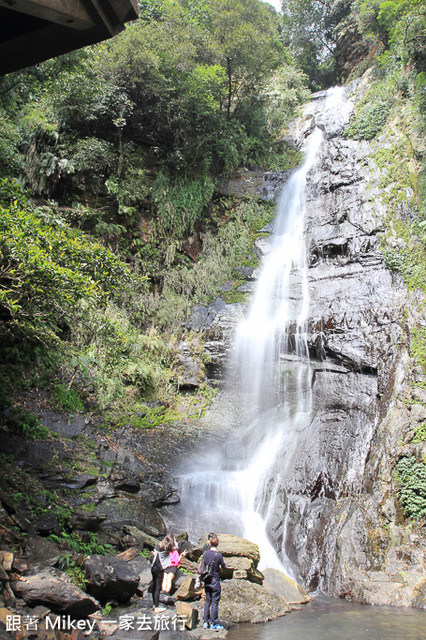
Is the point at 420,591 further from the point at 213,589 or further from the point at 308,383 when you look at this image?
the point at 308,383

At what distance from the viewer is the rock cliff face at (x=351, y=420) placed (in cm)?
746

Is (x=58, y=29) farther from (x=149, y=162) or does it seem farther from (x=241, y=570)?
(x=149, y=162)

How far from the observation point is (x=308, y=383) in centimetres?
1228

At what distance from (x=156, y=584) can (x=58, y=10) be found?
6.05 metres

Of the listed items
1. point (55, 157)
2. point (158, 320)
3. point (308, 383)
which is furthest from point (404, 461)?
point (55, 157)

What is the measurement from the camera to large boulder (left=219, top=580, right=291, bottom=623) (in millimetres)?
5605

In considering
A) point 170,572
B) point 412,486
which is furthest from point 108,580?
point 412,486

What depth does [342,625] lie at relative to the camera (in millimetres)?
5188

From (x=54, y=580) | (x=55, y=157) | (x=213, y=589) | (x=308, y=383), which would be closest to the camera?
(x=54, y=580)

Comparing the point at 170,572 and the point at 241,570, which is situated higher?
the point at 170,572

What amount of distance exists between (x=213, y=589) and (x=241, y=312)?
11025 millimetres

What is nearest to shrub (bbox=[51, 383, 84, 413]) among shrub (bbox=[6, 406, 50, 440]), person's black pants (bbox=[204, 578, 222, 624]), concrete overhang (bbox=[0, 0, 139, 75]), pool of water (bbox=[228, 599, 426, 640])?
shrub (bbox=[6, 406, 50, 440])

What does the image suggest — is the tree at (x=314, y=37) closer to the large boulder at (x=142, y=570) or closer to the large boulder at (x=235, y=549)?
the large boulder at (x=235, y=549)

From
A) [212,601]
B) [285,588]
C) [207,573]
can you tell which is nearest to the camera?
[212,601]
